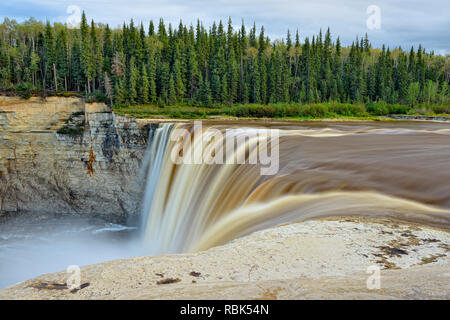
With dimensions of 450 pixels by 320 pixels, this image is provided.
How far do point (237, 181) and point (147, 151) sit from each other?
17.4 metres

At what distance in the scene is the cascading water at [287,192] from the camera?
25.5 ft

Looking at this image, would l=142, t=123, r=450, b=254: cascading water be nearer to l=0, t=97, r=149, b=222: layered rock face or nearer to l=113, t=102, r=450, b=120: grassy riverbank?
l=0, t=97, r=149, b=222: layered rock face

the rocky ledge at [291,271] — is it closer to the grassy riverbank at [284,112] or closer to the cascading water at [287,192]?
the cascading water at [287,192]

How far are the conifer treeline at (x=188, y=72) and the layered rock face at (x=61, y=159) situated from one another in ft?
46.6

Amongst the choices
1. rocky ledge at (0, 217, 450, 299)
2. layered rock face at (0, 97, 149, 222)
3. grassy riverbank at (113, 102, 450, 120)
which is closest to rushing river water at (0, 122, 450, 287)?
rocky ledge at (0, 217, 450, 299)

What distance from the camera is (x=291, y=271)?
4.33 m

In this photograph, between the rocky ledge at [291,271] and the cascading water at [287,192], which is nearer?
the rocky ledge at [291,271]

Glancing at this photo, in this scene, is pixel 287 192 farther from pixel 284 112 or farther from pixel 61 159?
pixel 284 112

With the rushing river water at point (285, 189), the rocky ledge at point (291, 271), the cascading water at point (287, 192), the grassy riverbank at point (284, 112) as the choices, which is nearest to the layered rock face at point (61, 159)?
the grassy riverbank at point (284, 112)

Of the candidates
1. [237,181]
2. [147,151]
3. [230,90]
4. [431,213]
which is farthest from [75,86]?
[431,213]

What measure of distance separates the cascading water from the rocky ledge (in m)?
1.62

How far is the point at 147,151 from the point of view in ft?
90.1

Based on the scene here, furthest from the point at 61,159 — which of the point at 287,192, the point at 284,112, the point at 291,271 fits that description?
the point at 291,271
